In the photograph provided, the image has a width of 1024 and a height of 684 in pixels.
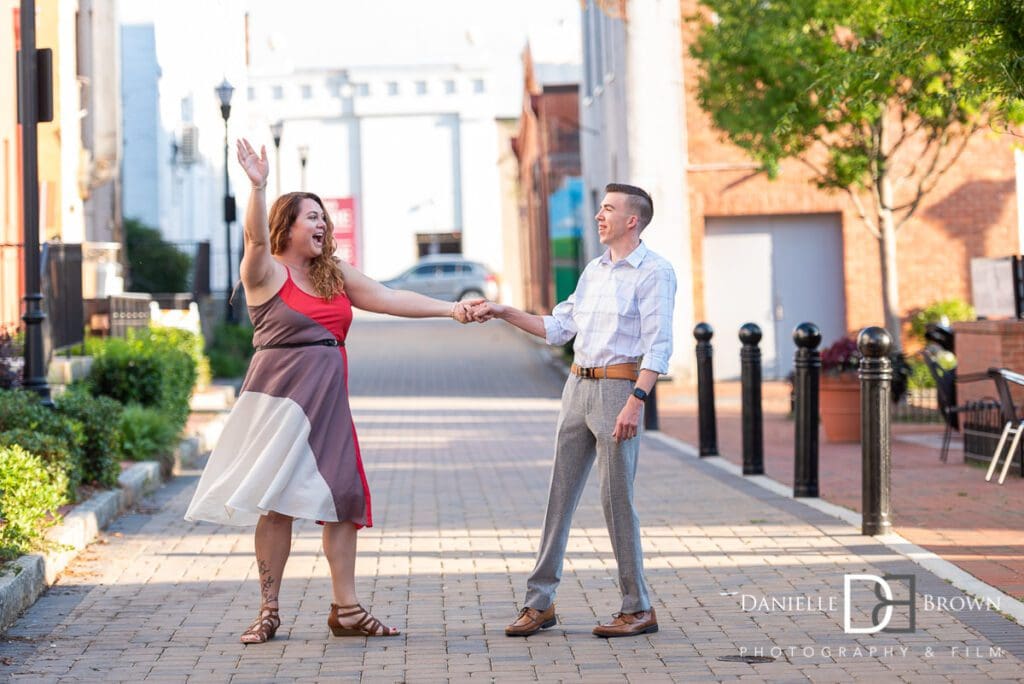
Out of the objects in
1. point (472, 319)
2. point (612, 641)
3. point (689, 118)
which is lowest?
point (612, 641)

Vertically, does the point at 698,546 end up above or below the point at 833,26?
below

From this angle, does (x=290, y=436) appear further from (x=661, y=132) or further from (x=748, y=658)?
(x=661, y=132)

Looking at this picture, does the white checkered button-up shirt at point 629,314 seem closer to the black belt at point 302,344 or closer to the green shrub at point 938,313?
the black belt at point 302,344

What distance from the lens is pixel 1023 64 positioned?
752 cm

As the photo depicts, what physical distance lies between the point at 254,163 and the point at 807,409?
5.62 m

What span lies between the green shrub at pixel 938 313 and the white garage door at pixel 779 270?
1.26 metres

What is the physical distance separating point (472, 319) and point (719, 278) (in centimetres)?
1828

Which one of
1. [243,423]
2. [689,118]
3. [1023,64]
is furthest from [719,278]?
[243,423]

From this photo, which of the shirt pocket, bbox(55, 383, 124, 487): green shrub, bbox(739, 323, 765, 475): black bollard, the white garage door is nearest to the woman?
the shirt pocket

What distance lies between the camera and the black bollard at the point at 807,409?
10703mm

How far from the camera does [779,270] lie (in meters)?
24.9

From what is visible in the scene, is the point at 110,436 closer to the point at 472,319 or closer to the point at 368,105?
the point at 472,319

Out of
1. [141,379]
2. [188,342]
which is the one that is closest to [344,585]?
→ [141,379]

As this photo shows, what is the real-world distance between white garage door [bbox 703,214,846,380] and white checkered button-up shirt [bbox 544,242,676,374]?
18575 mm
